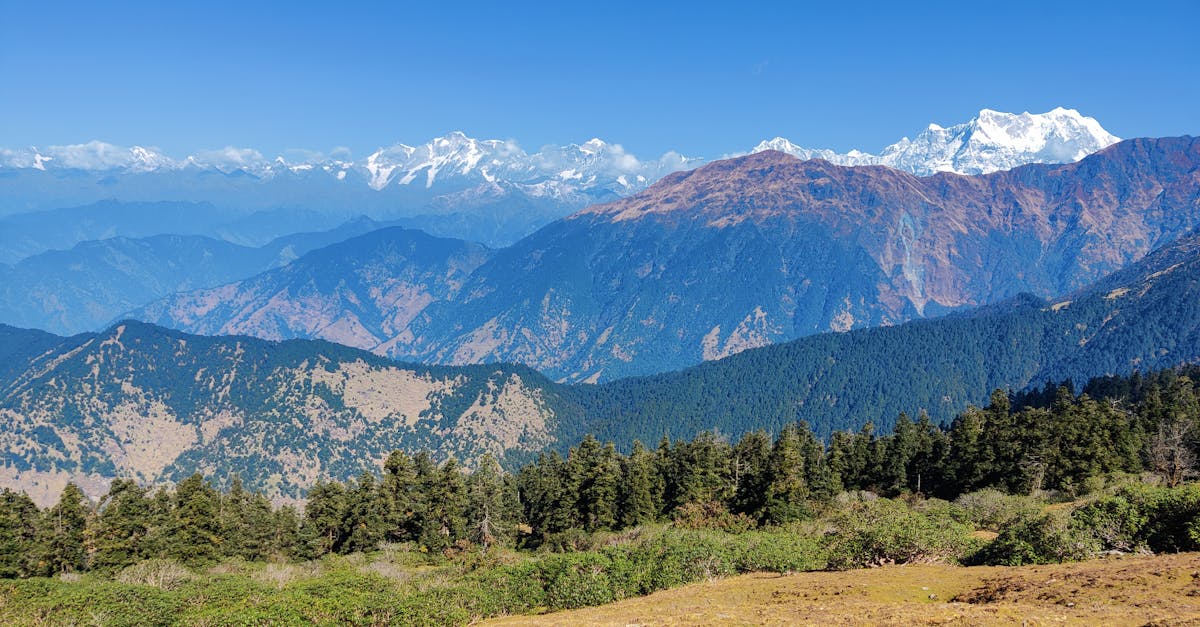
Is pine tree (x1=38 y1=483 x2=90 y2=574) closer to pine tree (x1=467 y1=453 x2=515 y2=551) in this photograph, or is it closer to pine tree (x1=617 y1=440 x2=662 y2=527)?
pine tree (x1=467 y1=453 x2=515 y2=551)

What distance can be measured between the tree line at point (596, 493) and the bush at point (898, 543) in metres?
34.6

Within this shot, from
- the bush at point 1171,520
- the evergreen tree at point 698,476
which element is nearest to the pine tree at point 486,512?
the evergreen tree at point 698,476

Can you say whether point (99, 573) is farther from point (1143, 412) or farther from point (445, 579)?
point (1143, 412)

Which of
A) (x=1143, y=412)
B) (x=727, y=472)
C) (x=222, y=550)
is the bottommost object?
(x=222, y=550)

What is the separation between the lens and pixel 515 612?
71.2 meters

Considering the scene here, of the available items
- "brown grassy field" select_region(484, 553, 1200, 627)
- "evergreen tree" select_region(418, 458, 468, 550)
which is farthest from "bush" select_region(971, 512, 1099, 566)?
"evergreen tree" select_region(418, 458, 468, 550)

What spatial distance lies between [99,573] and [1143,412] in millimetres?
164084

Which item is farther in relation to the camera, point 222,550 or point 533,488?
point 533,488

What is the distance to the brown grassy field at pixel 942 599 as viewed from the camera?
44844mm

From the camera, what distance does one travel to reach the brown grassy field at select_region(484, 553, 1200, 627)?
44.8 meters

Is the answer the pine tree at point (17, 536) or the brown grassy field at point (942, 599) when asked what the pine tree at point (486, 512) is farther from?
the pine tree at point (17, 536)

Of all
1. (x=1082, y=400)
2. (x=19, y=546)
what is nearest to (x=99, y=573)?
(x=19, y=546)

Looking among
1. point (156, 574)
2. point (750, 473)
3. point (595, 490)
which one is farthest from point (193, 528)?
point (750, 473)

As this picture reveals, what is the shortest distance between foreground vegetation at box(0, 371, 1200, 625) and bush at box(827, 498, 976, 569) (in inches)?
7.4
